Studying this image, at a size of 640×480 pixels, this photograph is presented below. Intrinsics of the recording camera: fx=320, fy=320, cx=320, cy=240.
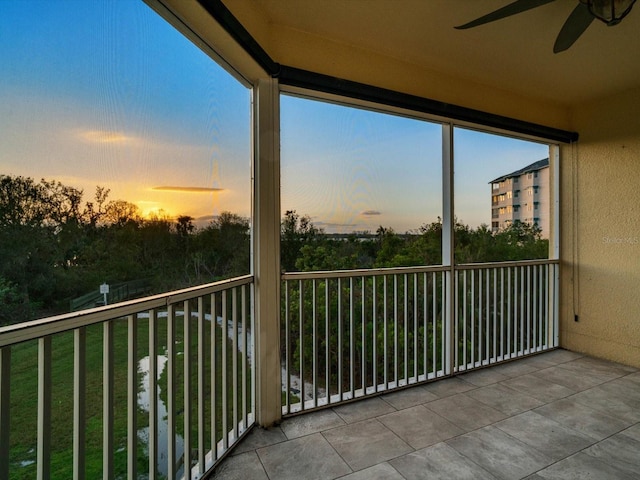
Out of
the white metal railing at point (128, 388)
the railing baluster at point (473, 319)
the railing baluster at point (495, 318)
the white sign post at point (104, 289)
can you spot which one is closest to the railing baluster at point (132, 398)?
the white metal railing at point (128, 388)

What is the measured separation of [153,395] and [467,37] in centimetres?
287

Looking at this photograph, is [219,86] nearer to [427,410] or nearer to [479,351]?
[427,410]

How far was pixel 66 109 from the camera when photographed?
0.99 m

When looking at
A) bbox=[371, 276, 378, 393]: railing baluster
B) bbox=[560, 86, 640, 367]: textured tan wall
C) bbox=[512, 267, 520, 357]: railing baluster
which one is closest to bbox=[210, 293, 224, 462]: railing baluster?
bbox=[371, 276, 378, 393]: railing baluster

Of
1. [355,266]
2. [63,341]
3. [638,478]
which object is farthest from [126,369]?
[638,478]

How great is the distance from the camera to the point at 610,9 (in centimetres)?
152

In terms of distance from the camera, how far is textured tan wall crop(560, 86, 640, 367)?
3041 millimetres

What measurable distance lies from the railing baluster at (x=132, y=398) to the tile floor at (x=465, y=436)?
0.54 meters

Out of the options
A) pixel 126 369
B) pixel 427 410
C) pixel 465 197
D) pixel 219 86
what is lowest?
pixel 427 410

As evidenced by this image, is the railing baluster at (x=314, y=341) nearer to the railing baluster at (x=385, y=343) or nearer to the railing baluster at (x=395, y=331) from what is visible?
the railing baluster at (x=385, y=343)

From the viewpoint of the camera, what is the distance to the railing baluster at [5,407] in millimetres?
884

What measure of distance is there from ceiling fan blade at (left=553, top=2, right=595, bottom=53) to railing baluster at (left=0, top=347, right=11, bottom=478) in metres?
2.71

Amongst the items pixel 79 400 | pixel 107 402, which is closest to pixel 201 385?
pixel 107 402

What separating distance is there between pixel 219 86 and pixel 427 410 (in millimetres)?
2516
